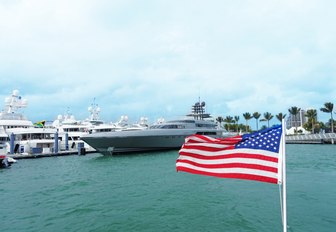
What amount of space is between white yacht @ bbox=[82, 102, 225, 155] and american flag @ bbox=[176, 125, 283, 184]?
1334 inches

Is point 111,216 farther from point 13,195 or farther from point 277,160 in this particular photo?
point 13,195

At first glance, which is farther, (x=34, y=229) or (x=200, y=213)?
(x=200, y=213)

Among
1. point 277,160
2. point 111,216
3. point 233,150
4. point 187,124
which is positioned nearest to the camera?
point 277,160

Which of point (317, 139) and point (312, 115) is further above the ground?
point (312, 115)

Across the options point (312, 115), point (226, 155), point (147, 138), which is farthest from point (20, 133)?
point (312, 115)

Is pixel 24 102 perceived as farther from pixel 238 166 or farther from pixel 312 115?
pixel 312 115

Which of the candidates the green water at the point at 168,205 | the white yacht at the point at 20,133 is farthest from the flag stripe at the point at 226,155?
the white yacht at the point at 20,133

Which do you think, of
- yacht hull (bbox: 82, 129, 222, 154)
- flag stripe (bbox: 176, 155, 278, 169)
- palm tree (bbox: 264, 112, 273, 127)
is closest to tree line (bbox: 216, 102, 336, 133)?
palm tree (bbox: 264, 112, 273, 127)

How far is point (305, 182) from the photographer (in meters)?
16.0

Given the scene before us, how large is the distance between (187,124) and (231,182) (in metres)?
32.3

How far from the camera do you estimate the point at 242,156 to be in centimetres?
505

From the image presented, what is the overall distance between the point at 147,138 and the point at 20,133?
29147 millimetres

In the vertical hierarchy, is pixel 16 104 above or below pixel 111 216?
above

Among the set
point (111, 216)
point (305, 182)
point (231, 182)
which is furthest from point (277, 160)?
point (305, 182)
